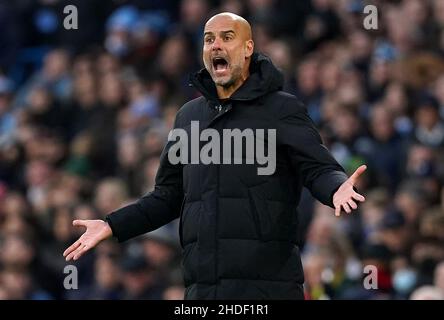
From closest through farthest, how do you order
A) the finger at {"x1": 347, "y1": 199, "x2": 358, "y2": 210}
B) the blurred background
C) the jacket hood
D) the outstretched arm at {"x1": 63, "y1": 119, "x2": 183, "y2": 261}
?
the finger at {"x1": 347, "y1": 199, "x2": 358, "y2": 210}
the jacket hood
the outstretched arm at {"x1": 63, "y1": 119, "x2": 183, "y2": 261}
the blurred background

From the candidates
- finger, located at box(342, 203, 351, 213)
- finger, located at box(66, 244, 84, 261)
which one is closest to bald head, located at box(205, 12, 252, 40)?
finger, located at box(342, 203, 351, 213)

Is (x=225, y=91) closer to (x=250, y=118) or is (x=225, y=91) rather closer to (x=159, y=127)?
(x=250, y=118)

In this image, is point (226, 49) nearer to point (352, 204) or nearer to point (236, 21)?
point (236, 21)

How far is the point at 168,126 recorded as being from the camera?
12.0 meters

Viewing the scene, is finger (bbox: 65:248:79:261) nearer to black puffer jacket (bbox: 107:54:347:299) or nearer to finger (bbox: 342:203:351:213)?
black puffer jacket (bbox: 107:54:347:299)

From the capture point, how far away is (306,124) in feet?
21.2

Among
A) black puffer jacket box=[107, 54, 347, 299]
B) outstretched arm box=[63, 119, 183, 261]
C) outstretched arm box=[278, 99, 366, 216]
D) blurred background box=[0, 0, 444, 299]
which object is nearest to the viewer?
outstretched arm box=[278, 99, 366, 216]

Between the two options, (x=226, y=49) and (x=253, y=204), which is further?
(x=226, y=49)

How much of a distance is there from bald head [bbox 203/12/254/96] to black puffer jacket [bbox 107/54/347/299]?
0.25 feet

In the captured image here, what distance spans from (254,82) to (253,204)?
0.53 metres

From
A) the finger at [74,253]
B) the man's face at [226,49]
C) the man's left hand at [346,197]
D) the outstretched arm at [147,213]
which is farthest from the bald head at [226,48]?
the finger at [74,253]

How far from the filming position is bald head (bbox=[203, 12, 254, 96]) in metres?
6.50

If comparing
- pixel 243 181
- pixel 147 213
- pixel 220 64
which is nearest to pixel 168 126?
pixel 147 213

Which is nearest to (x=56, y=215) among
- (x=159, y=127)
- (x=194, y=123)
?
(x=159, y=127)
